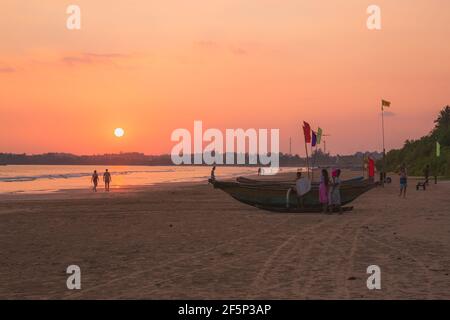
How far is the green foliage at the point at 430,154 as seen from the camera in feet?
202

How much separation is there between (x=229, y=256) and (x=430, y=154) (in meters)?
70.0

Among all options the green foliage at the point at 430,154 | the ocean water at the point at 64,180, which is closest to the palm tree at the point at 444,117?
the green foliage at the point at 430,154

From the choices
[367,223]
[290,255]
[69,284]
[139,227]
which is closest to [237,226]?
[139,227]

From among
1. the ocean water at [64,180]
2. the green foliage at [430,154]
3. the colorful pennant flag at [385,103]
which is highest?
the colorful pennant flag at [385,103]

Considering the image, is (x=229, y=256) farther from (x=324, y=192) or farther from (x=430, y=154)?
(x=430, y=154)

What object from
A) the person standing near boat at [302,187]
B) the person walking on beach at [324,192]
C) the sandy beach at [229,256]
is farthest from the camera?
the person standing near boat at [302,187]

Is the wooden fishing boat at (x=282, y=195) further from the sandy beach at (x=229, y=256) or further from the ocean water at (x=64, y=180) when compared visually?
the ocean water at (x=64, y=180)

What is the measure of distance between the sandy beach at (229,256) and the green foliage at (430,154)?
45472mm

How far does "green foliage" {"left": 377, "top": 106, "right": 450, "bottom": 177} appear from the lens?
2424 inches
